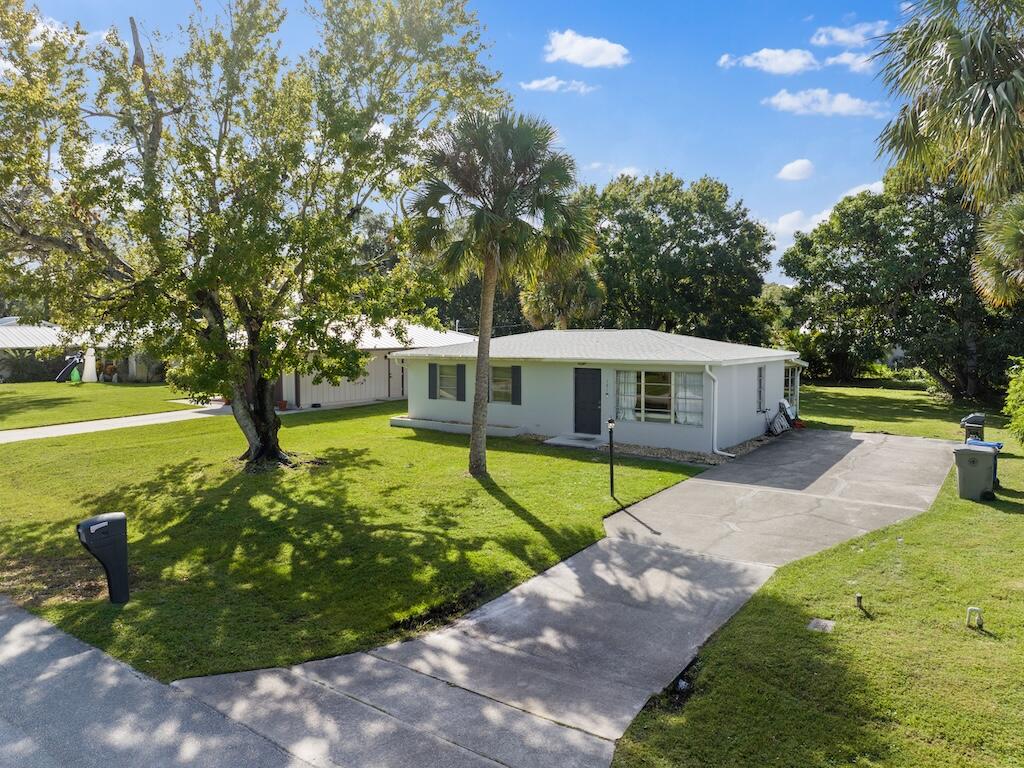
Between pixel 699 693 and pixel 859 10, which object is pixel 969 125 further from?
pixel 699 693

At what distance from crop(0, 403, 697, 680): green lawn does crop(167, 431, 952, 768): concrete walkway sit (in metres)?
0.48

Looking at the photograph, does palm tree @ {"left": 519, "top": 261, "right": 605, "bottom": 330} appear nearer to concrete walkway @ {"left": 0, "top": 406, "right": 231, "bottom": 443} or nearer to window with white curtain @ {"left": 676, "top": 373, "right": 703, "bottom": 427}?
window with white curtain @ {"left": 676, "top": 373, "right": 703, "bottom": 427}

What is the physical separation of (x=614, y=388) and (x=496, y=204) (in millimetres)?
6180

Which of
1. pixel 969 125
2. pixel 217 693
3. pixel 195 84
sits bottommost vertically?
pixel 217 693

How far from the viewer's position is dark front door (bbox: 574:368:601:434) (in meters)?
16.2

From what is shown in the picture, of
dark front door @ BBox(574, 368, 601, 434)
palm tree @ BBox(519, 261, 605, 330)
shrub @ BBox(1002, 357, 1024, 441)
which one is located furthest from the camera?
palm tree @ BBox(519, 261, 605, 330)

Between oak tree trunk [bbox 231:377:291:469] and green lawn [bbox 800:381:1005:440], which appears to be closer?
oak tree trunk [bbox 231:377:291:469]

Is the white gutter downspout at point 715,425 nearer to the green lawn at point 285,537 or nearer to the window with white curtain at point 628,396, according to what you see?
the window with white curtain at point 628,396

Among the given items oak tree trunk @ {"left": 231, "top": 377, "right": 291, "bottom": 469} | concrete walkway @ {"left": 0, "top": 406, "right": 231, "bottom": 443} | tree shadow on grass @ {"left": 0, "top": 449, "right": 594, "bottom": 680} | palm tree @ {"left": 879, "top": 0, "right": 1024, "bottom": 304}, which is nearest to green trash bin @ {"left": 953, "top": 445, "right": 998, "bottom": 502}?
palm tree @ {"left": 879, "top": 0, "right": 1024, "bottom": 304}

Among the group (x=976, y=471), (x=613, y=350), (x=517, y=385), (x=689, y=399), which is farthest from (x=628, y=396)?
(x=976, y=471)

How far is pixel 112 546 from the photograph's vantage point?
6.62 metres

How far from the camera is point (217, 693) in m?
4.92

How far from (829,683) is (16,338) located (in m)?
42.8

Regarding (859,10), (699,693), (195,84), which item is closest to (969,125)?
(859,10)
